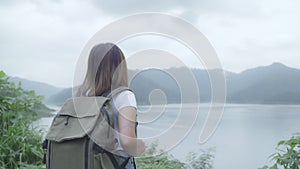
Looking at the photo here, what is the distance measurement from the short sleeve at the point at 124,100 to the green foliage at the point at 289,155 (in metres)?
0.76

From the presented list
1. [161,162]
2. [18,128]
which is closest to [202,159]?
[161,162]

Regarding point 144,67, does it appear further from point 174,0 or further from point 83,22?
point 83,22

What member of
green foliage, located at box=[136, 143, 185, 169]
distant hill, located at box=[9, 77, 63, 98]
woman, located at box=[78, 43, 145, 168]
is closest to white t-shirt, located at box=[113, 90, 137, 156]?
woman, located at box=[78, 43, 145, 168]

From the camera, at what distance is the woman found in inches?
29.0

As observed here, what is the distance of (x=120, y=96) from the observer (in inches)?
29.4

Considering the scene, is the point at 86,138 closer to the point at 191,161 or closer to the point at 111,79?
the point at 111,79

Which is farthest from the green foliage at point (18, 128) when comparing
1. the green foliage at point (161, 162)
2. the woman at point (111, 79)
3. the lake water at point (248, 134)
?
the woman at point (111, 79)

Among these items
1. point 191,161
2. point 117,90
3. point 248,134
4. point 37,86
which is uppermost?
point 37,86

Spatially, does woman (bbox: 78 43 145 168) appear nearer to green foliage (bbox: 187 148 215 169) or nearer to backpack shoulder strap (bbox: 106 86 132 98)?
backpack shoulder strap (bbox: 106 86 132 98)

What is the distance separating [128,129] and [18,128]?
3.94ft

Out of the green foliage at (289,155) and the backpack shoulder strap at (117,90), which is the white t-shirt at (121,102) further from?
the green foliage at (289,155)

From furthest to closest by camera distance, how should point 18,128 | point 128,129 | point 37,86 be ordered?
1. point 37,86
2. point 18,128
3. point 128,129

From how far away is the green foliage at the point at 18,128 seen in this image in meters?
1.57

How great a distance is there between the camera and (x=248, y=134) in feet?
5.20
